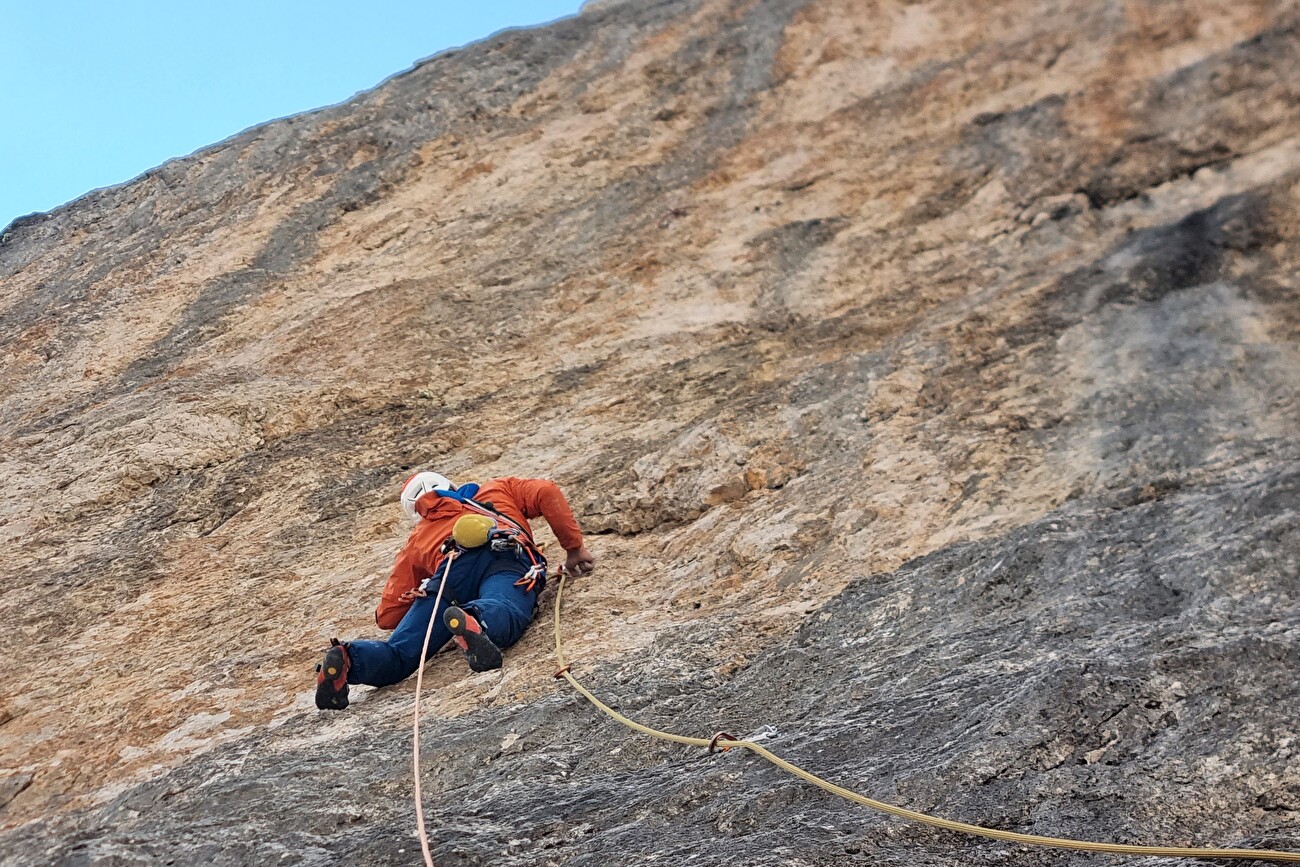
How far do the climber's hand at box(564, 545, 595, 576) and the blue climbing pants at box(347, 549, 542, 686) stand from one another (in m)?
0.28

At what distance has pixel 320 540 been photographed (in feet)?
24.5

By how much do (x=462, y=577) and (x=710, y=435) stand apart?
1.99 m

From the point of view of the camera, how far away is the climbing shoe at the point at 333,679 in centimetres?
508

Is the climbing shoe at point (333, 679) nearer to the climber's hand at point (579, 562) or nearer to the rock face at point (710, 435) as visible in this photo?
the rock face at point (710, 435)

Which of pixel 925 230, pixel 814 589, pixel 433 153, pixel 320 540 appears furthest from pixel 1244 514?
pixel 433 153

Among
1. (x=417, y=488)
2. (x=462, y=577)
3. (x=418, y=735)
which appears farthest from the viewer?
(x=417, y=488)

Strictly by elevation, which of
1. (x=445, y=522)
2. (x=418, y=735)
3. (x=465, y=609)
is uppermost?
(x=445, y=522)

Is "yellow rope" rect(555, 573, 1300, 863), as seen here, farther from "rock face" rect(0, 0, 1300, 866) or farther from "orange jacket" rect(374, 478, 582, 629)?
"orange jacket" rect(374, 478, 582, 629)

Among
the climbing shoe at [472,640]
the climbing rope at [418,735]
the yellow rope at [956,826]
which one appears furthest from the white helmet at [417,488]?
the yellow rope at [956,826]

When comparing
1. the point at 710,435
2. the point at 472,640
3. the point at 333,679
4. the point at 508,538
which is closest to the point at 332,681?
the point at 333,679

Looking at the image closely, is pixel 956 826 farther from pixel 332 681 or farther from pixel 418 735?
pixel 332 681

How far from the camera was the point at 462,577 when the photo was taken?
6.05 metres

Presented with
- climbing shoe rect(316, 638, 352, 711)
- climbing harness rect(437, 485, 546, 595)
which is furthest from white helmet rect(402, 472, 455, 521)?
climbing shoe rect(316, 638, 352, 711)

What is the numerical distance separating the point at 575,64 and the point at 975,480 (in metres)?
7.15
